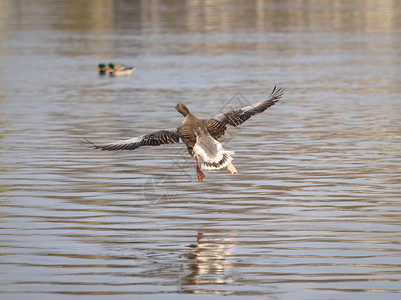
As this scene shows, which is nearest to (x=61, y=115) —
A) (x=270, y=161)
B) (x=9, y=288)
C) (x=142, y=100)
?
(x=142, y=100)

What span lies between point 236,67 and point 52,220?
3673 cm

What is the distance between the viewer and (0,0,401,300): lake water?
13758 mm

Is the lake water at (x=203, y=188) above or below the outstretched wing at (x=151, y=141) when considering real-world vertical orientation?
below

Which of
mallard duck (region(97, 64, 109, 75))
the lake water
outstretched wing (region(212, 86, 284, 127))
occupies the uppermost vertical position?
outstretched wing (region(212, 86, 284, 127))

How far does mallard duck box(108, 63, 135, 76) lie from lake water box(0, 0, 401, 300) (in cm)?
45

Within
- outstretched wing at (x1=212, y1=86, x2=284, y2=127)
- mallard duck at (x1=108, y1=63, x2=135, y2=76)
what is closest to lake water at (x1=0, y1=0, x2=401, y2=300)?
mallard duck at (x1=108, y1=63, x2=135, y2=76)

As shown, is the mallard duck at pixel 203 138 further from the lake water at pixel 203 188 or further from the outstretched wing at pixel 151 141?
the lake water at pixel 203 188

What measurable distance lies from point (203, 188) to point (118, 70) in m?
29.8

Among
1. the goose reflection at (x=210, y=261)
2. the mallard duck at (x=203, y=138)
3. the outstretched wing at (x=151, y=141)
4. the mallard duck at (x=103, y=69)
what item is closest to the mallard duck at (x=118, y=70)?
the mallard duck at (x=103, y=69)

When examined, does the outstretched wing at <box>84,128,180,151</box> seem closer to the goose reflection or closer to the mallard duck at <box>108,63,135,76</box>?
the goose reflection

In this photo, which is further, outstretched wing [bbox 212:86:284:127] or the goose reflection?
outstretched wing [bbox 212:86:284:127]

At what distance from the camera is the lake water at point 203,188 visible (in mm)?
13758

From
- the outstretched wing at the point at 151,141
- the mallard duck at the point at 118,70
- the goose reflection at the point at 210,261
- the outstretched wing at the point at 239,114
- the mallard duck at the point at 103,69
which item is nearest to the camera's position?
the goose reflection at the point at 210,261

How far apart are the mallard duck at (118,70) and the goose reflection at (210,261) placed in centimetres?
3415
